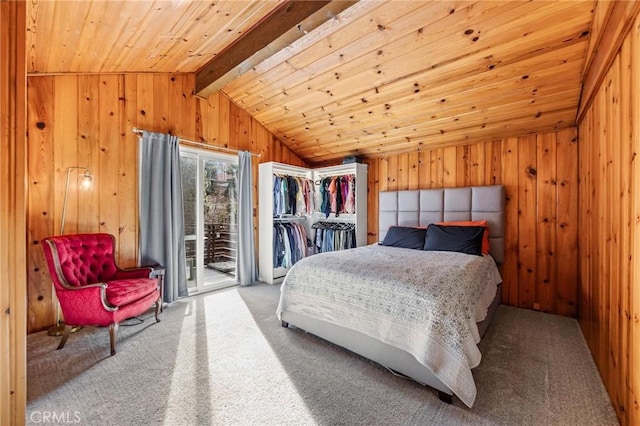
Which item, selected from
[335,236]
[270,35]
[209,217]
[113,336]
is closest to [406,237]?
[335,236]

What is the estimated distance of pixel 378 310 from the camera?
81.4 inches

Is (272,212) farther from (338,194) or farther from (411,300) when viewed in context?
(411,300)

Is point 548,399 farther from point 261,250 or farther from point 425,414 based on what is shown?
point 261,250

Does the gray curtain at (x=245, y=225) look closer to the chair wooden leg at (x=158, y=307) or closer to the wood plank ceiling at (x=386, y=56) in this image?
the wood plank ceiling at (x=386, y=56)

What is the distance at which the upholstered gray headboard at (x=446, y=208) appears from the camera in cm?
346

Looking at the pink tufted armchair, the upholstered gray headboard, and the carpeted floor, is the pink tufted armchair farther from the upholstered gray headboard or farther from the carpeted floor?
the upholstered gray headboard

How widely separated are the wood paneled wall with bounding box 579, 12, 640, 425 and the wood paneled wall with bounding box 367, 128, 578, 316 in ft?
2.53

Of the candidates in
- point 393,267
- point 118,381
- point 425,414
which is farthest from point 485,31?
point 118,381

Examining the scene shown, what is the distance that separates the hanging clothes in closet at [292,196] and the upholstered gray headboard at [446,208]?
52.6 inches

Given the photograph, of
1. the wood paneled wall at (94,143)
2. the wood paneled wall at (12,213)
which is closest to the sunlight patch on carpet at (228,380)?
the wood paneled wall at (12,213)

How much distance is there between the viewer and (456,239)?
10.8 feet

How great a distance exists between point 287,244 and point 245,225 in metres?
0.77

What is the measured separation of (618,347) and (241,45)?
3993 mm

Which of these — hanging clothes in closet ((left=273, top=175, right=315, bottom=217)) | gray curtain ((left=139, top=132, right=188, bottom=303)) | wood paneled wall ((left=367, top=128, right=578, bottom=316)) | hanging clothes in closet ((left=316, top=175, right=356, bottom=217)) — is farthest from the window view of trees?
wood paneled wall ((left=367, top=128, right=578, bottom=316))
